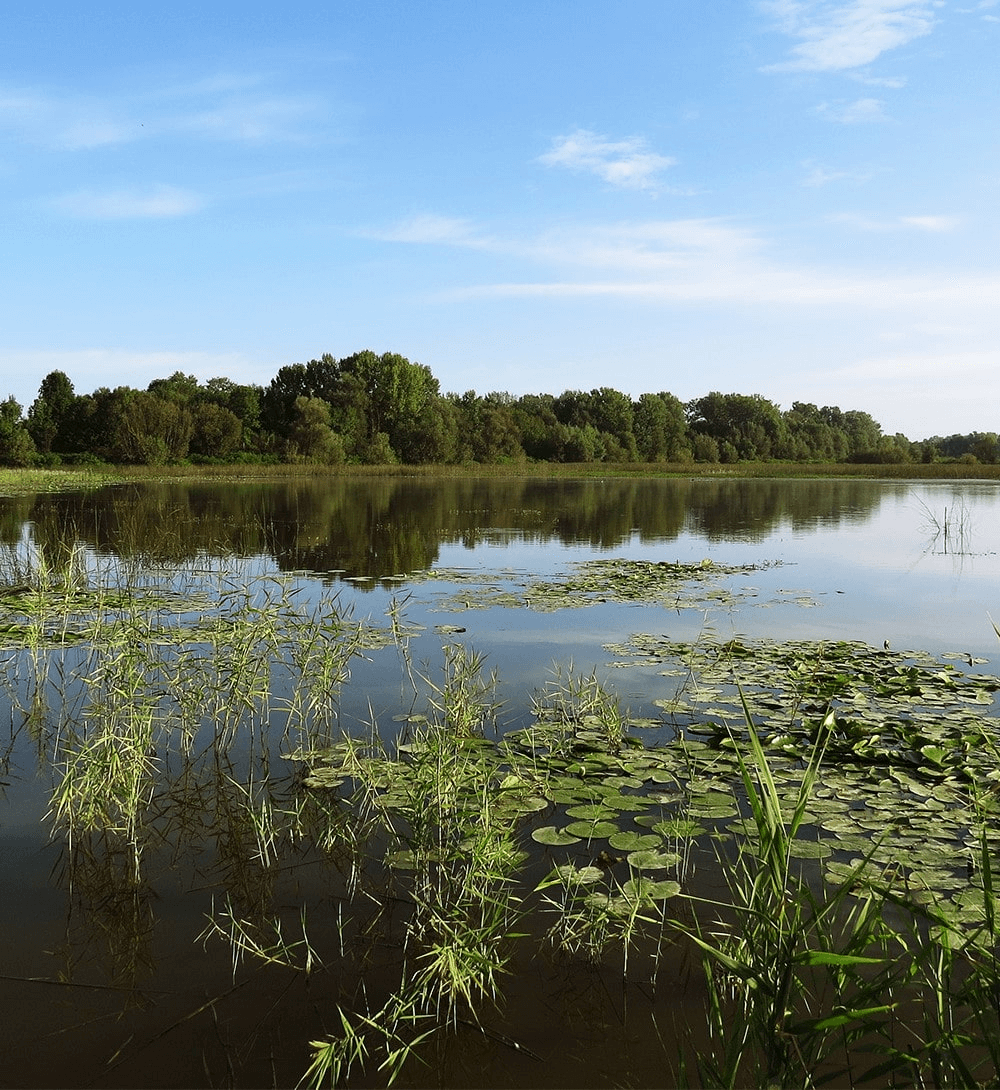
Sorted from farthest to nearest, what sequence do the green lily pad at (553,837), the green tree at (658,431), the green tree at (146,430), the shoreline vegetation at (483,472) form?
the green tree at (658,431) < the green tree at (146,430) < the shoreline vegetation at (483,472) < the green lily pad at (553,837)

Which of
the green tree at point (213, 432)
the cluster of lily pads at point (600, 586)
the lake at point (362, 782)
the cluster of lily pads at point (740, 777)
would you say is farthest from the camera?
the green tree at point (213, 432)

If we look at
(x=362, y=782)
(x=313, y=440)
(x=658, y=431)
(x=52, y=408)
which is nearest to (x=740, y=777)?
(x=362, y=782)

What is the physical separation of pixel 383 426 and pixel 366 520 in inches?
2051

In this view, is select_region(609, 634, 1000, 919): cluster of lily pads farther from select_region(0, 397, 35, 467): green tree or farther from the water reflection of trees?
select_region(0, 397, 35, 467): green tree

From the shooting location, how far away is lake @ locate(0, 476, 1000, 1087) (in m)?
2.99

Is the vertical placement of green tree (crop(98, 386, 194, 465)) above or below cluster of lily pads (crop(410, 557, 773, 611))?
above

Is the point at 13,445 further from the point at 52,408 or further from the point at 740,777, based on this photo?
the point at 740,777

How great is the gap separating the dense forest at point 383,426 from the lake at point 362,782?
49.3 meters

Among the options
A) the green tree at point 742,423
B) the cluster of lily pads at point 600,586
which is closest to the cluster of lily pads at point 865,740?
the cluster of lily pads at point 600,586

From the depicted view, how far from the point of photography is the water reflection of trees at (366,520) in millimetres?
15438

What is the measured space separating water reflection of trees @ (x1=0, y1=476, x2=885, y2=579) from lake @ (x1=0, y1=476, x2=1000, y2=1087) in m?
2.39

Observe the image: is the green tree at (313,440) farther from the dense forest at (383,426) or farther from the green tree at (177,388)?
the green tree at (177,388)

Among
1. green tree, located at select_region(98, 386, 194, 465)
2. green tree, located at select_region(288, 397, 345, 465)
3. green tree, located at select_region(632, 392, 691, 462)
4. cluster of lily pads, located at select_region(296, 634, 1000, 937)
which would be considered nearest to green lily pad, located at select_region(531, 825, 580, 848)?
cluster of lily pads, located at select_region(296, 634, 1000, 937)

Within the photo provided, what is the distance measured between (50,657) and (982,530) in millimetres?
21162
